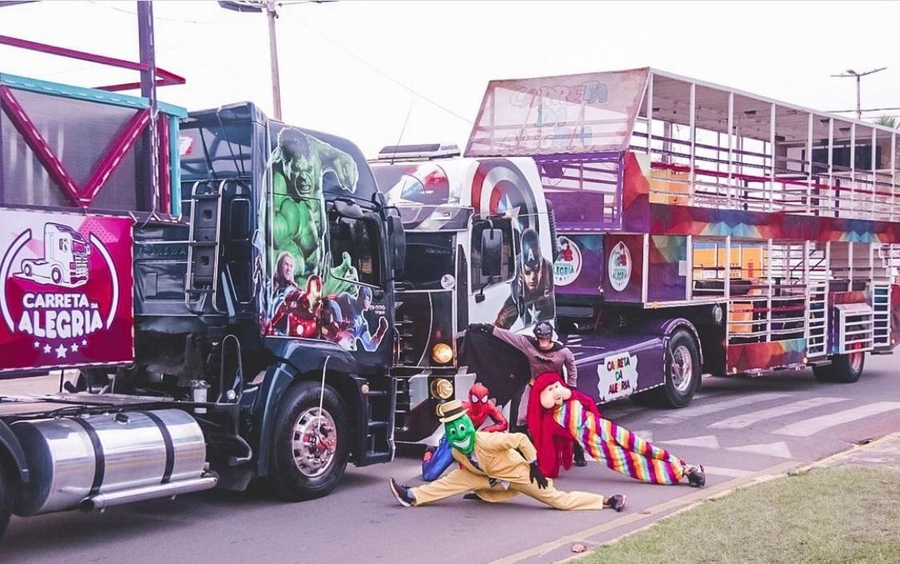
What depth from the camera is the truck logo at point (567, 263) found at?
1441 cm

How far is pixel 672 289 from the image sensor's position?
14773 millimetres

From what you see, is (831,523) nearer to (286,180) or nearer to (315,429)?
(315,429)

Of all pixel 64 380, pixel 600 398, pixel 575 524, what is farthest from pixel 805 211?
pixel 64 380

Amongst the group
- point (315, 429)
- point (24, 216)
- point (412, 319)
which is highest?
point (24, 216)

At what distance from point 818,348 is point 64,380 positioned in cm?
1231

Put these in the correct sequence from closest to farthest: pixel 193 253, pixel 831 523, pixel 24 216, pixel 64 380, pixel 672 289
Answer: pixel 24 216
pixel 831 523
pixel 193 253
pixel 64 380
pixel 672 289

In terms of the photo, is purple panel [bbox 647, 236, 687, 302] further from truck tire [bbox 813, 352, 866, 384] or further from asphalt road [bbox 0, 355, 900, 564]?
truck tire [bbox 813, 352, 866, 384]

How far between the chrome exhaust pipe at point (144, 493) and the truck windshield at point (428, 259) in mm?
3271

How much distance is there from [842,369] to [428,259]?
33.3 ft

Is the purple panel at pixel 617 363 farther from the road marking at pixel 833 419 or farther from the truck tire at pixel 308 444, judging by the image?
the truck tire at pixel 308 444

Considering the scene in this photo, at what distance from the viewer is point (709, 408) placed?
592 inches

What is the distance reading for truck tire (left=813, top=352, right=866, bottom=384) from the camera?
60.1 feet

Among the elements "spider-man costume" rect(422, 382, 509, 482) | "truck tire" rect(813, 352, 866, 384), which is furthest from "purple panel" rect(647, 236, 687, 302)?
"spider-man costume" rect(422, 382, 509, 482)

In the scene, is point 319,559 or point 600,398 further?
point 600,398
